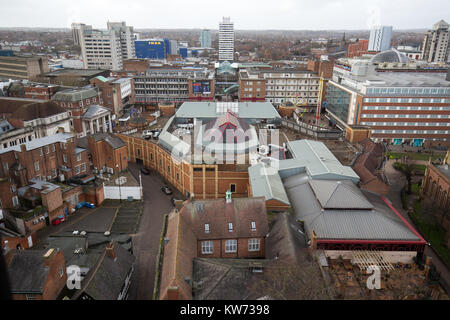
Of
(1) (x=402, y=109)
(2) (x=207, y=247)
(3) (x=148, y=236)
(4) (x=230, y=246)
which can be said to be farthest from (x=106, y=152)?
(1) (x=402, y=109)

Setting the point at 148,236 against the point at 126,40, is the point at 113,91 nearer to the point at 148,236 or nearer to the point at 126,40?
the point at 148,236

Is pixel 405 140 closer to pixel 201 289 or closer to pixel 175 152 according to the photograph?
pixel 175 152

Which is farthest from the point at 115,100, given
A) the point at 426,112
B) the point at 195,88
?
the point at 426,112

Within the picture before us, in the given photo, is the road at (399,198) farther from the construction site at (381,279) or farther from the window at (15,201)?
the window at (15,201)

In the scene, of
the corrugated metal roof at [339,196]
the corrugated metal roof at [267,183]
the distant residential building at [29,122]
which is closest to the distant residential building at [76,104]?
the distant residential building at [29,122]
